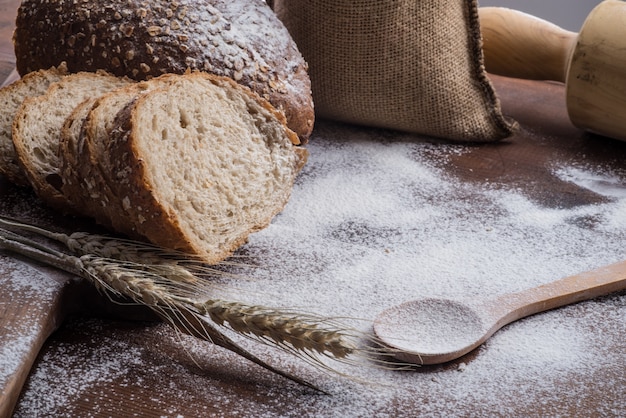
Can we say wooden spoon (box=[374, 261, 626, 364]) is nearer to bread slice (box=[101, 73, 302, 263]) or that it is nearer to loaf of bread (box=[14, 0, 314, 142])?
bread slice (box=[101, 73, 302, 263])

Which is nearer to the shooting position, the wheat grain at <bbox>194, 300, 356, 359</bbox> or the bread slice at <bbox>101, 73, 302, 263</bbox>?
the wheat grain at <bbox>194, 300, 356, 359</bbox>

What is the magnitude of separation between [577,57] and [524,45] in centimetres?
26

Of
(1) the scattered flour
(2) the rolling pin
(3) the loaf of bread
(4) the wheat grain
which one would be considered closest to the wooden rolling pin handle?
(2) the rolling pin

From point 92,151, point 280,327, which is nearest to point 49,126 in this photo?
point 92,151

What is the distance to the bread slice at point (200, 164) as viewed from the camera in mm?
1571

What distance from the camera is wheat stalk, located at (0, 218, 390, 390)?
52.4 inches

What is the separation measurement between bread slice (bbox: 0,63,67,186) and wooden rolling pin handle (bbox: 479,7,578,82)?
1.37m

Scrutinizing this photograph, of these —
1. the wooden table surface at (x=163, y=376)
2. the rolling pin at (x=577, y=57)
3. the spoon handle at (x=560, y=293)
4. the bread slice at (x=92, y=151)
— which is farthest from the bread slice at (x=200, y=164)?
the rolling pin at (x=577, y=57)

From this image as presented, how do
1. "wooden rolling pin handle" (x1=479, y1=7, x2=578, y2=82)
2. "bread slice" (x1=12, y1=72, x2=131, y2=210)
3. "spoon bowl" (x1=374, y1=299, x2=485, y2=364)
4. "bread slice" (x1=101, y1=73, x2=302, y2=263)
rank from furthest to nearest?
1. "wooden rolling pin handle" (x1=479, y1=7, x2=578, y2=82)
2. "bread slice" (x1=12, y1=72, x2=131, y2=210)
3. "bread slice" (x1=101, y1=73, x2=302, y2=263)
4. "spoon bowl" (x1=374, y1=299, x2=485, y2=364)

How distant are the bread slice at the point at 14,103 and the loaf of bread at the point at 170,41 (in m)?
0.06

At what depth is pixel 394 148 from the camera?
2.36m

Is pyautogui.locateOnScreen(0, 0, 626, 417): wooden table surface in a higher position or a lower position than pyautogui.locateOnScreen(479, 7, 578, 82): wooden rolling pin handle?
lower

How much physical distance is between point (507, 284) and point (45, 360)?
0.95 meters

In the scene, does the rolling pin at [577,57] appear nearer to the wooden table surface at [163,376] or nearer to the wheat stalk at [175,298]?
the wooden table surface at [163,376]
